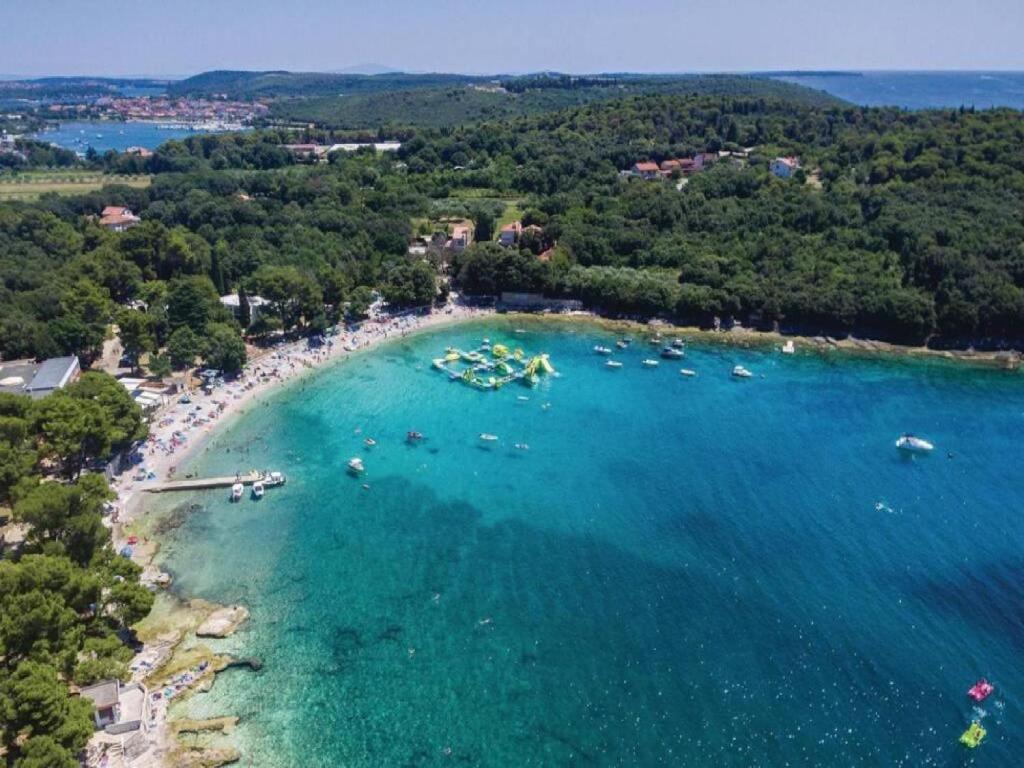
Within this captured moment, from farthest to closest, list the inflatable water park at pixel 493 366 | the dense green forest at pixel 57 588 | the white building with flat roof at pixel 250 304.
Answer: the white building with flat roof at pixel 250 304, the inflatable water park at pixel 493 366, the dense green forest at pixel 57 588

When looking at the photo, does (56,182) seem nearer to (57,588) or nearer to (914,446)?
(57,588)

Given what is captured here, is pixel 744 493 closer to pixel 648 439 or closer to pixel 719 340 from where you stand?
pixel 648 439

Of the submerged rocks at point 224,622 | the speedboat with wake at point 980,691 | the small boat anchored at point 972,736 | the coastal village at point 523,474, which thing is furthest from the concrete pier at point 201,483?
the speedboat with wake at point 980,691

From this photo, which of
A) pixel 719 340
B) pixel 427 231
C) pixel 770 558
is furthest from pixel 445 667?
pixel 427 231

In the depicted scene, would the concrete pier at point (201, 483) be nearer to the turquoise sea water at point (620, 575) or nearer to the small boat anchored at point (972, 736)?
the turquoise sea water at point (620, 575)

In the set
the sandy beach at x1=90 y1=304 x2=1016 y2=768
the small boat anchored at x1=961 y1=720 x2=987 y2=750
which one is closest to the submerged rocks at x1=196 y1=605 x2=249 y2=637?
the sandy beach at x1=90 y1=304 x2=1016 y2=768

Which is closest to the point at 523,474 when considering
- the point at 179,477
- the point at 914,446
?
the point at 179,477
